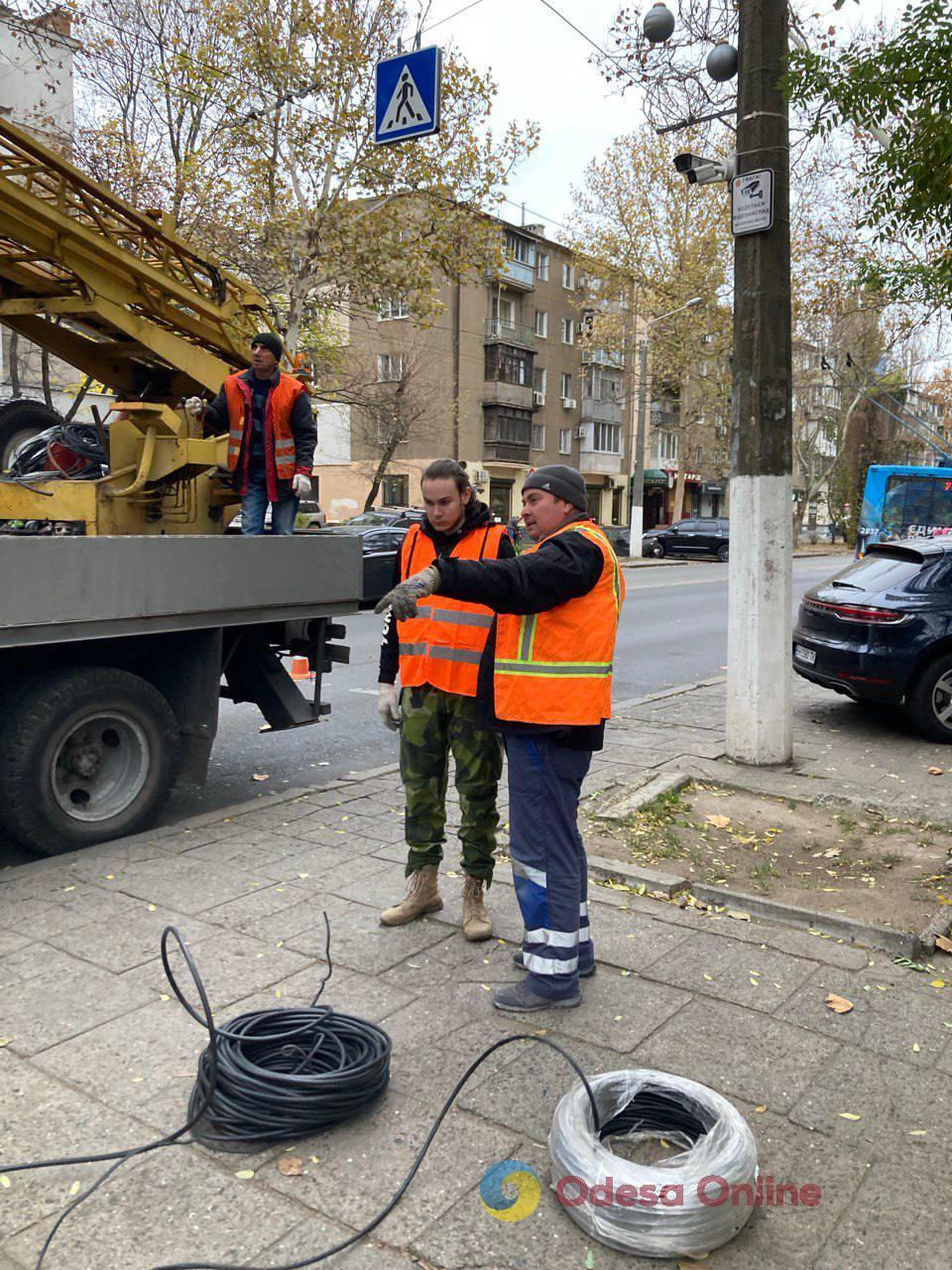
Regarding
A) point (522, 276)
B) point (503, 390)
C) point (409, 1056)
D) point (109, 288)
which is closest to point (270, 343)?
point (109, 288)

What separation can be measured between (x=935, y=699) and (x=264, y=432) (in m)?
5.54

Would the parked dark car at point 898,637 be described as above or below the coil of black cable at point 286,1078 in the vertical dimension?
above

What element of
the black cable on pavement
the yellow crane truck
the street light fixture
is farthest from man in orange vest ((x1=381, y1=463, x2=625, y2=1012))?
the street light fixture

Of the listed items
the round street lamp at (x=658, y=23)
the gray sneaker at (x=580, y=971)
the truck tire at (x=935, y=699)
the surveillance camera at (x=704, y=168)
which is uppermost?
the round street lamp at (x=658, y=23)

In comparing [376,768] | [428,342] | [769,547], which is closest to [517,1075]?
[376,768]

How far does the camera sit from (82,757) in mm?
5316

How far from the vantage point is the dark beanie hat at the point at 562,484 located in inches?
142

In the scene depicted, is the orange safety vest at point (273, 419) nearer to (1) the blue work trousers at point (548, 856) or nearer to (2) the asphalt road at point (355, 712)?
(2) the asphalt road at point (355, 712)

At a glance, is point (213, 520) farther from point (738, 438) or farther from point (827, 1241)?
point (827, 1241)

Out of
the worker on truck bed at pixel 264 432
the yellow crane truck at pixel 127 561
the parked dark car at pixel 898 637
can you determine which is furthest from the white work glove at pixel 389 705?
the parked dark car at pixel 898 637

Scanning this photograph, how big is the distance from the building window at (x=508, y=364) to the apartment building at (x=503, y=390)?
0.05 metres

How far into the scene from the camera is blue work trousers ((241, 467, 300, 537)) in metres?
6.33

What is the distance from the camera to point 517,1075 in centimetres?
317

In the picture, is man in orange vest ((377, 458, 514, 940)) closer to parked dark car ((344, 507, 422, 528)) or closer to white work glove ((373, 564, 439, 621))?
white work glove ((373, 564, 439, 621))
